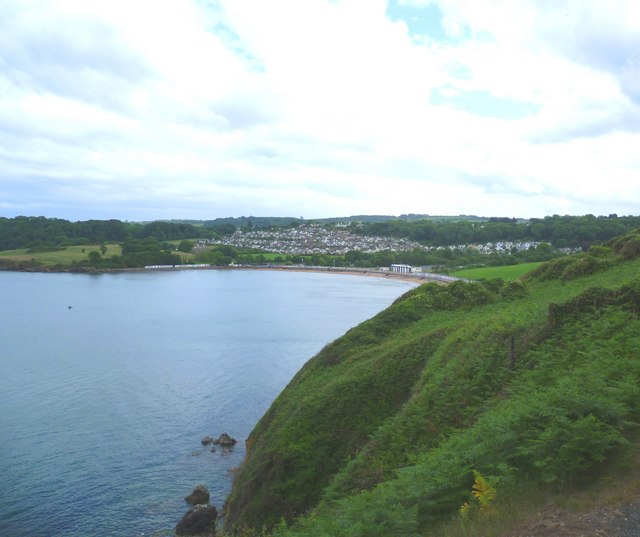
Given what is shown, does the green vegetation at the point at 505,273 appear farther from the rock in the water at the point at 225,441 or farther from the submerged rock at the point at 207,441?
the submerged rock at the point at 207,441

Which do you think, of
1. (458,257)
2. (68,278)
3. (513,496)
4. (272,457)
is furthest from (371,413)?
(458,257)

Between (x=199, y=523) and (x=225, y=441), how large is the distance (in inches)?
394

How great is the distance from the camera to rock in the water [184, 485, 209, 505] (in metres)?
26.7

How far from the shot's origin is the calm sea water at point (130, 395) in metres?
26.8

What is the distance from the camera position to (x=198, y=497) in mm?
26812

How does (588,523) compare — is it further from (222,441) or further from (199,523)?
(222,441)

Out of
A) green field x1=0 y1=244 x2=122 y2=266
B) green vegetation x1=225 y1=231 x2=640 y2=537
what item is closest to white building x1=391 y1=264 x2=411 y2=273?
green field x1=0 y1=244 x2=122 y2=266

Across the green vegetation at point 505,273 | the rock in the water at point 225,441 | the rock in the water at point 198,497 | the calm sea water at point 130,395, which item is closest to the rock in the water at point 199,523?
the calm sea water at point 130,395

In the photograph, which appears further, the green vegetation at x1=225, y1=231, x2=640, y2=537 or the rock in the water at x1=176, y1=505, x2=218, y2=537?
the rock in the water at x1=176, y1=505, x2=218, y2=537

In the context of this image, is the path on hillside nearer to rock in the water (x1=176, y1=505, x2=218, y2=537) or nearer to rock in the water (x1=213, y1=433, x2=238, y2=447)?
rock in the water (x1=176, y1=505, x2=218, y2=537)

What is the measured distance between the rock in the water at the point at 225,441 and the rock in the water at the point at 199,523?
9126 mm

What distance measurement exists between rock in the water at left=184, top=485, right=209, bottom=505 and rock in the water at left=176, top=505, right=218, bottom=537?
2.19 m

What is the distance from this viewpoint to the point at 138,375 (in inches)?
1976

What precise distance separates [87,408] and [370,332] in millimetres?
24673
